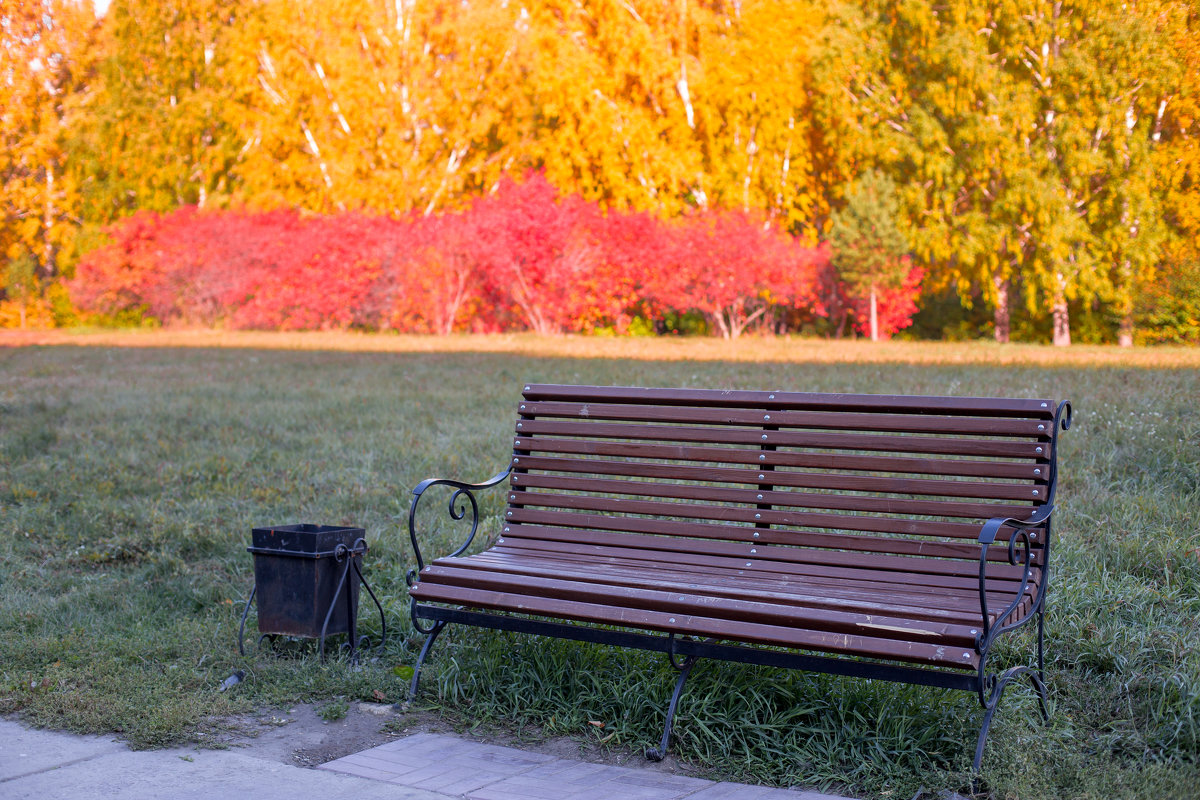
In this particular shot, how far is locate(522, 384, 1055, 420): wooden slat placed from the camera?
381 centimetres

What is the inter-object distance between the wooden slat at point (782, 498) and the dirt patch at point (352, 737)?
36.7 inches

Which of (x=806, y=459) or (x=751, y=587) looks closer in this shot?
(x=751, y=587)

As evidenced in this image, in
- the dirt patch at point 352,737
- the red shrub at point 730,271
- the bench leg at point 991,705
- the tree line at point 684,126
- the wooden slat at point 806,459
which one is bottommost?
the dirt patch at point 352,737

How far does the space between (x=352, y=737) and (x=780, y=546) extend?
172cm

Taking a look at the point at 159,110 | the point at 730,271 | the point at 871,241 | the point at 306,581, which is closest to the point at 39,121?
the point at 159,110

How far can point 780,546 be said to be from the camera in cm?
441

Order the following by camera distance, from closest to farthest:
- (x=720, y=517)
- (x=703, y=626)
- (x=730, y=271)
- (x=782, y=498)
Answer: (x=703, y=626) < (x=782, y=498) < (x=720, y=517) < (x=730, y=271)

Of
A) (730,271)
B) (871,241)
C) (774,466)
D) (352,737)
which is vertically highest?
(871,241)

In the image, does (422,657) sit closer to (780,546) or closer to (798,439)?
(780,546)

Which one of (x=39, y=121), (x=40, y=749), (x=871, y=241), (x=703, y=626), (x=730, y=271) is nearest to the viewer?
(x=703, y=626)

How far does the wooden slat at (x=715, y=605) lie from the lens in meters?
3.24

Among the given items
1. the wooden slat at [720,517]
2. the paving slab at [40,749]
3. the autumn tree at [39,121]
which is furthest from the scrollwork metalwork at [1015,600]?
the autumn tree at [39,121]

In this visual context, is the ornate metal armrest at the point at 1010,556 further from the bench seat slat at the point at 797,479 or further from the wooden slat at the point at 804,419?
the wooden slat at the point at 804,419

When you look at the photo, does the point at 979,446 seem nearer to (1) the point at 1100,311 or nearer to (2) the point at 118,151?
(1) the point at 1100,311
